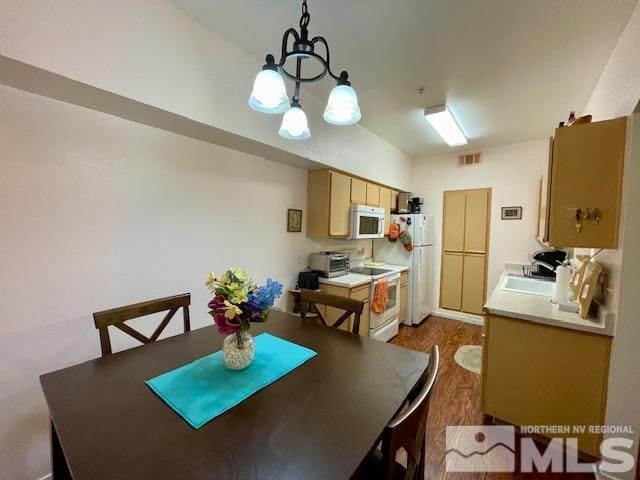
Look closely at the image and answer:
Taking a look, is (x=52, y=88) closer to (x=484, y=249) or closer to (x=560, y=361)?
(x=560, y=361)

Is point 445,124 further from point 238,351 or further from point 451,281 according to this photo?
point 238,351

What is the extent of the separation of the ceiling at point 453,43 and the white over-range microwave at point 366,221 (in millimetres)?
1125

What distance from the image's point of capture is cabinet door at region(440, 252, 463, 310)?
4180 mm

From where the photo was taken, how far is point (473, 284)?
405 centimetres

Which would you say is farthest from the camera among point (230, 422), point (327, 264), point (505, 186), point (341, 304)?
point (505, 186)

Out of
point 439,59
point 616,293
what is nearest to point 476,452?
point 616,293

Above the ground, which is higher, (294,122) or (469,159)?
(469,159)

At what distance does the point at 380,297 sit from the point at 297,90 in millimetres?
2360

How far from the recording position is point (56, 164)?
1416 millimetres

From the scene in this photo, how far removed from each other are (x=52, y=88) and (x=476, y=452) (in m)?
3.16

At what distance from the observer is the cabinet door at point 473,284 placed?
399 centimetres

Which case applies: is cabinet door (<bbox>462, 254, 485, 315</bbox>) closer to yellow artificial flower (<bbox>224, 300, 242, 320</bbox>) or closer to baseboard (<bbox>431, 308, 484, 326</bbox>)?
baseboard (<bbox>431, 308, 484, 326</bbox>)

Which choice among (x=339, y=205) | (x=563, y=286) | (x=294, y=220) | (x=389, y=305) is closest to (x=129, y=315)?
(x=294, y=220)

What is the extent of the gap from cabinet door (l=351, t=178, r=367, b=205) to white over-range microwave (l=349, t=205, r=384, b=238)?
0.11 m
